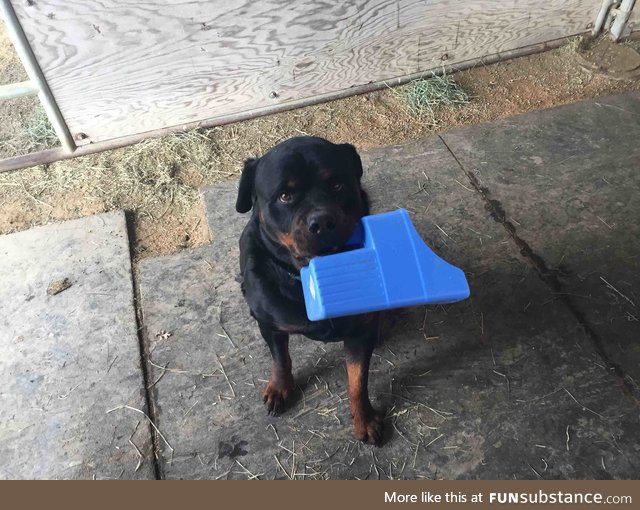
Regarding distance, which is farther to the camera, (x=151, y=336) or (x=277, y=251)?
(x=151, y=336)

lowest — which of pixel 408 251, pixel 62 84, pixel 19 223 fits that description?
pixel 19 223

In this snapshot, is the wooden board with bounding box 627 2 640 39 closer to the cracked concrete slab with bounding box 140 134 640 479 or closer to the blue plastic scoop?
the cracked concrete slab with bounding box 140 134 640 479

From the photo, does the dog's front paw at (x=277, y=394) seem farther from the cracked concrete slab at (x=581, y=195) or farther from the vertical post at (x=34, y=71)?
the vertical post at (x=34, y=71)

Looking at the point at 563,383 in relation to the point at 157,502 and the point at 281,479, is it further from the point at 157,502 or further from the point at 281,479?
the point at 157,502

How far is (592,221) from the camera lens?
3258 mm

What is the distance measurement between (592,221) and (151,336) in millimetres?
2576

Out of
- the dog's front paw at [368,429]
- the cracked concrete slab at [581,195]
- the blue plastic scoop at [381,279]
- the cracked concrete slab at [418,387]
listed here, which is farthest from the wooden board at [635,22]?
the dog's front paw at [368,429]

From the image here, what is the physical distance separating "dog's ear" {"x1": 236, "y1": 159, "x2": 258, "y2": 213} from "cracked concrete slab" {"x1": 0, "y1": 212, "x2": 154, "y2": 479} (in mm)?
1022

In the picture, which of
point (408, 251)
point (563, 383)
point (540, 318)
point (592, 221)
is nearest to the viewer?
point (408, 251)

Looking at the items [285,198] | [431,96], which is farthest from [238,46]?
[285,198]

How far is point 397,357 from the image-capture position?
8.98 ft

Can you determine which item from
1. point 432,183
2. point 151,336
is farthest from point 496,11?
point 151,336

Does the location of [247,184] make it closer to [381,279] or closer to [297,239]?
[297,239]

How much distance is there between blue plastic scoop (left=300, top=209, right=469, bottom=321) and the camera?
1908mm
